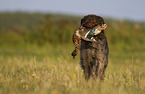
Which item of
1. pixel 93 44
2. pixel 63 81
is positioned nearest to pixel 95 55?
pixel 93 44

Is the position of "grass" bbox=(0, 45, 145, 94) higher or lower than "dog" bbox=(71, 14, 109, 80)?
lower

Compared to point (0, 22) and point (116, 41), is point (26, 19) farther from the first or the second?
point (116, 41)

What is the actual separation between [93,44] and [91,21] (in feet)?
1.51

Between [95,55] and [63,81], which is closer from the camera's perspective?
[63,81]

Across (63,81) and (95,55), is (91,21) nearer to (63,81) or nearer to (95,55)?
(95,55)

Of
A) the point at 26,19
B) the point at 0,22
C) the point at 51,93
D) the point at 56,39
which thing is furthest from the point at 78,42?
the point at 26,19

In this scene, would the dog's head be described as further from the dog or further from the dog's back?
the dog's back

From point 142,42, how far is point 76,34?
536 inches

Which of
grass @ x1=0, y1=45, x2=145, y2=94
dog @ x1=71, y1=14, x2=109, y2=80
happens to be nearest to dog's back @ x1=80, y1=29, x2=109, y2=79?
dog @ x1=71, y1=14, x2=109, y2=80

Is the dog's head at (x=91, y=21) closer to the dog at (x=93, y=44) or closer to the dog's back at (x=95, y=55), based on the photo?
the dog at (x=93, y=44)

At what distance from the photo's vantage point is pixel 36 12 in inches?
2325

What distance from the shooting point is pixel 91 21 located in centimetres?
432

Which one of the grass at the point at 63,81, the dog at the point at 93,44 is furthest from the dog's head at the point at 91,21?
the grass at the point at 63,81

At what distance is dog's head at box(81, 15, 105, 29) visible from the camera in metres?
4.29
